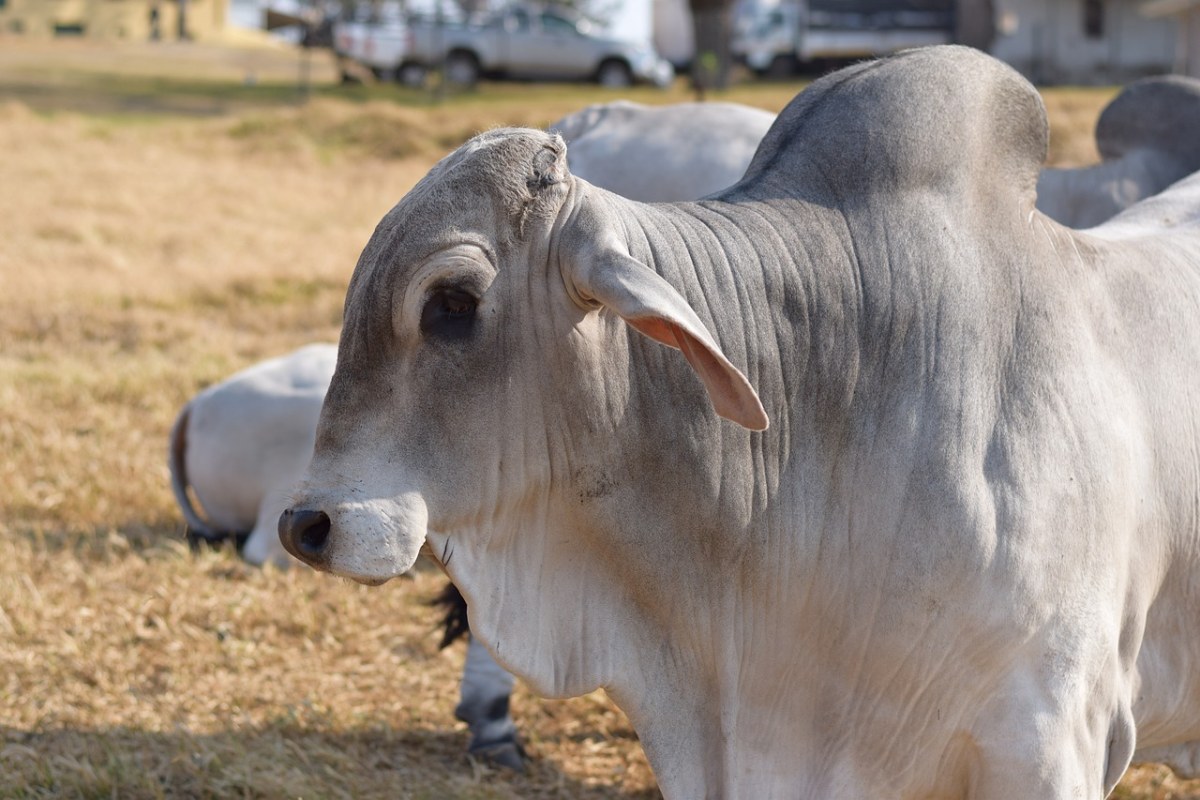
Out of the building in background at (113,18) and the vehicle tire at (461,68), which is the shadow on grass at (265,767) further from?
the building in background at (113,18)

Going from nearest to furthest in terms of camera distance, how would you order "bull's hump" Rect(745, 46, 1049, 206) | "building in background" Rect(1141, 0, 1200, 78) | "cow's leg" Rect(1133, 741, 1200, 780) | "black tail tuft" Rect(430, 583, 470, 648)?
"bull's hump" Rect(745, 46, 1049, 206) → "cow's leg" Rect(1133, 741, 1200, 780) → "black tail tuft" Rect(430, 583, 470, 648) → "building in background" Rect(1141, 0, 1200, 78)

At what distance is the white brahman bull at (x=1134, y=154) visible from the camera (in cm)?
354

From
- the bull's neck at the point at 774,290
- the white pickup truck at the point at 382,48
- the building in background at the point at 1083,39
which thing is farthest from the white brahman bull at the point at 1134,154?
the building in background at the point at 1083,39

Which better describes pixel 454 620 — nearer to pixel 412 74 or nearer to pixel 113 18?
pixel 412 74

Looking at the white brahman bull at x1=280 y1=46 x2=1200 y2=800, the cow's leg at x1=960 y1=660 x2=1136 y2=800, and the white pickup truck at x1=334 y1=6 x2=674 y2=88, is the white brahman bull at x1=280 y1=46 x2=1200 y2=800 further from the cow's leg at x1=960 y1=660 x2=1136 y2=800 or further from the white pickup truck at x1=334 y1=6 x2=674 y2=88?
the white pickup truck at x1=334 y1=6 x2=674 y2=88

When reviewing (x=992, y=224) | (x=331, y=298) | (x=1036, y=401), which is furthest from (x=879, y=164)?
(x=331, y=298)

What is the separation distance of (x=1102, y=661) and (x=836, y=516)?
1.35ft

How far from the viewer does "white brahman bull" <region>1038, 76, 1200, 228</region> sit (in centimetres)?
354

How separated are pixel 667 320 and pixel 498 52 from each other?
24.4m

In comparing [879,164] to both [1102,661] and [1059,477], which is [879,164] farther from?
[1102,661]

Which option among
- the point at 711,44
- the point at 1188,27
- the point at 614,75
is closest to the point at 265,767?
the point at 711,44

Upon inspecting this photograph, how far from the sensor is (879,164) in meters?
2.18

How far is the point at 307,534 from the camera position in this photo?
6.33 feet

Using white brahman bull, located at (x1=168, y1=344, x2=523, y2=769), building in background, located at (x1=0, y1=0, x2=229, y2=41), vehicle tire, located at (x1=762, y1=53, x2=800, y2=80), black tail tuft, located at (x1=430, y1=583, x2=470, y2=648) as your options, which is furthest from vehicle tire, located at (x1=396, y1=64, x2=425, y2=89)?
black tail tuft, located at (x1=430, y1=583, x2=470, y2=648)
